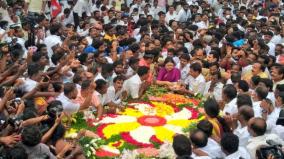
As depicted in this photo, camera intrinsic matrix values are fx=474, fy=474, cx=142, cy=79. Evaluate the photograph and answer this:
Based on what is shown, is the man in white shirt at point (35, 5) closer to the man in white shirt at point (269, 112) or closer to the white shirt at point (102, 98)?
the white shirt at point (102, 98)

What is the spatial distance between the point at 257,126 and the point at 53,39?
6141 millimetres

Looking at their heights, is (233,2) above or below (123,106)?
above

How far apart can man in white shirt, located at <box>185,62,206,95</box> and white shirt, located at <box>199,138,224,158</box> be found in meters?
2.94

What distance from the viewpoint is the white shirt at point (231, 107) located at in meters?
7.18

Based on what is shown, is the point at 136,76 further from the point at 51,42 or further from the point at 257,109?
the point at 51,42

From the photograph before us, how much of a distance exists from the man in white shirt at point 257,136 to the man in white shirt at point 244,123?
0.20 meters

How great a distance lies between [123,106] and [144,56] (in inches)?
83.8

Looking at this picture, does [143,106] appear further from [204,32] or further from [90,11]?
[90,11]

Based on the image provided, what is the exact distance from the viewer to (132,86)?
8.19 m

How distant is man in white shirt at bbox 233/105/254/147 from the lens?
6.29 meters

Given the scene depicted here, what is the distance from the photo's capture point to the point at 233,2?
17.5 m

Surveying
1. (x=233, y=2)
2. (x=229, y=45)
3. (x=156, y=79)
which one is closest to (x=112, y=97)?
(x=156, y=79)

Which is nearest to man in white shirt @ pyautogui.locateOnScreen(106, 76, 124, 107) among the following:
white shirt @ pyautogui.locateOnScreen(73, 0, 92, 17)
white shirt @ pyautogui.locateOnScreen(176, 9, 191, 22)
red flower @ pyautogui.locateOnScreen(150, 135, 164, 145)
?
red flower @ pyautogui.locateOnScreen(150, 135, 164, 145)

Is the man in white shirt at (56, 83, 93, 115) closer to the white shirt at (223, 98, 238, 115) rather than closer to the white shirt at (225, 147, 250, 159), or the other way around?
the white shirt at (223, 98, 238, 115)
